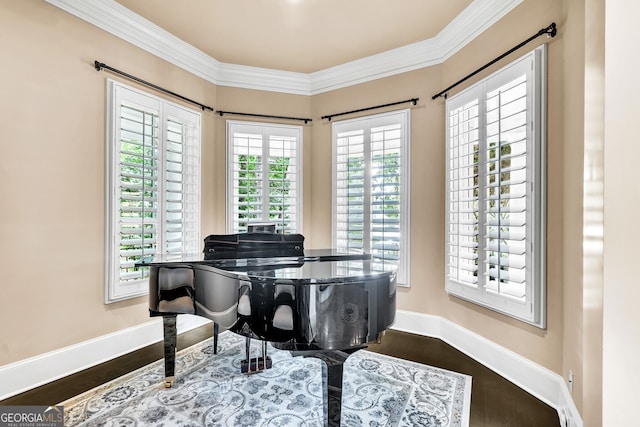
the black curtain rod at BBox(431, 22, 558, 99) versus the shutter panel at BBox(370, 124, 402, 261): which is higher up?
the black curtain rod at BBox(431, 22, 558, 99)

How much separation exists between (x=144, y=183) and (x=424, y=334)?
3246mm

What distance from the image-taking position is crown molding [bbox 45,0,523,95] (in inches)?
101

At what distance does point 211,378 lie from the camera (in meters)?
2.31

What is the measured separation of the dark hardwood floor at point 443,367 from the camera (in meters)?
1.89

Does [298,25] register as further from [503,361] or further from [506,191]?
[503,361]

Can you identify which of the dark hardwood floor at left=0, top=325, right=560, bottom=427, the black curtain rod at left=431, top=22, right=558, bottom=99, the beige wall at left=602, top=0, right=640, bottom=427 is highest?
the black curtain rod at left=431, top=22, right=558, bottom=99

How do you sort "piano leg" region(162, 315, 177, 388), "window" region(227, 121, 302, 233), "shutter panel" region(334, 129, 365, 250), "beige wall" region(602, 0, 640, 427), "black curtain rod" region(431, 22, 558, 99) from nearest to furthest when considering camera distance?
1. "beige wall" region(602, 0, 640, 427)
2. "black curtain rod" region(431, 22, 558, 99)
3. "piano leg" region(162, 315, 177, 388)
4. "shutter panel" region(334, 129, 365, 250)
5. "window" region(227, 121, 302, 233)

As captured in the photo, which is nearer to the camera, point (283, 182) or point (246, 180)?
point (246, 180)

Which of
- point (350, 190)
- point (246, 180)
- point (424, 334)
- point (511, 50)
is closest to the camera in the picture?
point (511, 50)

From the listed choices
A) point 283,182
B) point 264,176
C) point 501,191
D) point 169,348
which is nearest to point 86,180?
point 169,348

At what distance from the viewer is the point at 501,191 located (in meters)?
2.39

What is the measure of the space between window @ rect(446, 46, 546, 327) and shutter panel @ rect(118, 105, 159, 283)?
296 cm

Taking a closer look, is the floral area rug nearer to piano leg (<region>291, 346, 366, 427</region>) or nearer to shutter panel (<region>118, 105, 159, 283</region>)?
piano leg (<region>291, 346, 366, 427</region>)

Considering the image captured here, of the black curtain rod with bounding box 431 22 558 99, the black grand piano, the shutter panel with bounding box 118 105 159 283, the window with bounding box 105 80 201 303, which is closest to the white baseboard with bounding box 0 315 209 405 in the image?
the window with bounding box 105 80 201 303
